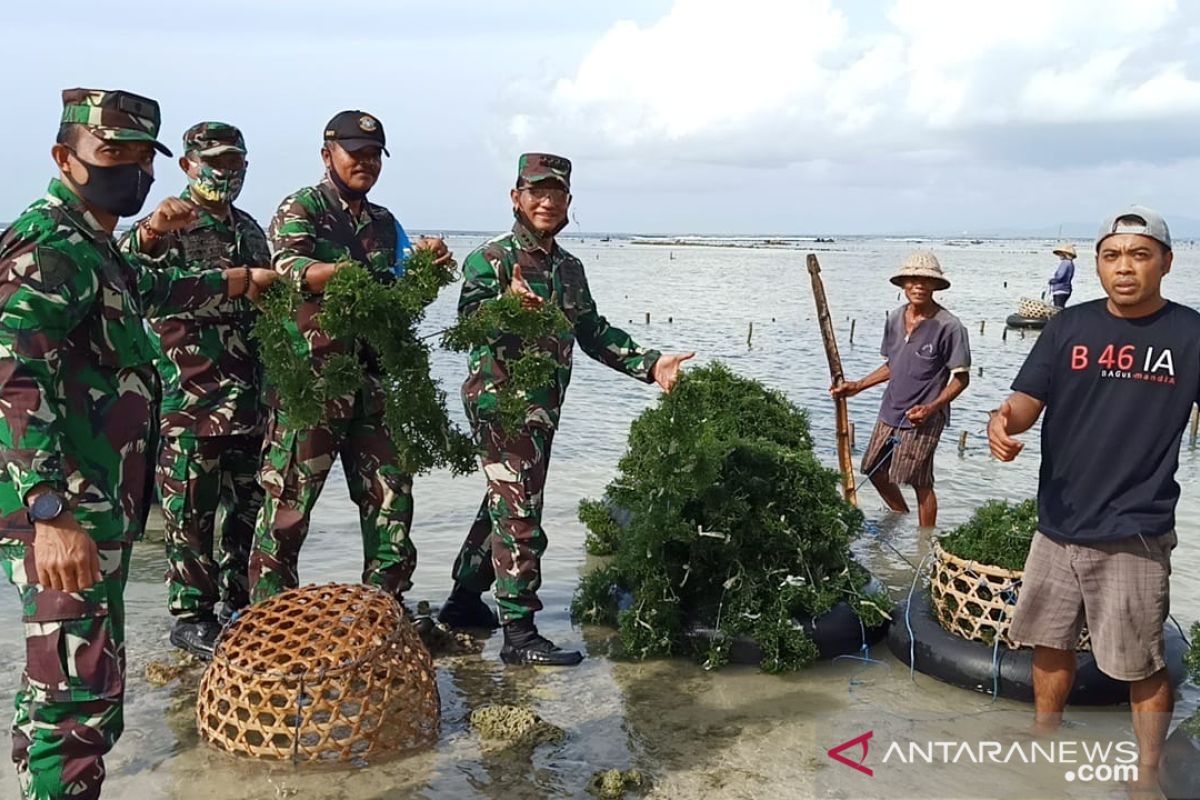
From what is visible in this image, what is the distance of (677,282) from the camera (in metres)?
52.0

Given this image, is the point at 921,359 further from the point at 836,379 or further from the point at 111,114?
the point at 111,114

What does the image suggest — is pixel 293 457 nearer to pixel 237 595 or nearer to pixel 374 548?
pixel 374 548

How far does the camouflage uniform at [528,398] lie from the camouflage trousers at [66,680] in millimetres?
2153

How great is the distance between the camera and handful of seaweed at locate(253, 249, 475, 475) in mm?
4656

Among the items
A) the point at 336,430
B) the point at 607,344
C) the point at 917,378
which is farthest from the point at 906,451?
the point at 336,430

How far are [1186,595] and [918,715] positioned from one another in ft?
9.88

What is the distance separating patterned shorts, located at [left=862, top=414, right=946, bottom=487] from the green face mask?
508cm

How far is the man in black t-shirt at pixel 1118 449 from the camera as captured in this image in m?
4.08

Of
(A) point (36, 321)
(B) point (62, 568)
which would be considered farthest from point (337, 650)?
(A) point (36, 321)

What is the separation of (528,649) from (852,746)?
1.71 metres

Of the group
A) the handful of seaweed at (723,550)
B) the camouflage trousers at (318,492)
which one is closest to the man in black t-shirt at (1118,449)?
the handful of seaweed at (723,550)

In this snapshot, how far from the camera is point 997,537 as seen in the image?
5375 mm

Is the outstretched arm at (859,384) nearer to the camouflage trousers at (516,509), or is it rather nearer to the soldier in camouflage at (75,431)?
the camouflage trousers at (516,509)

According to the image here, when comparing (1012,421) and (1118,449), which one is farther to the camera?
(1012,421)
